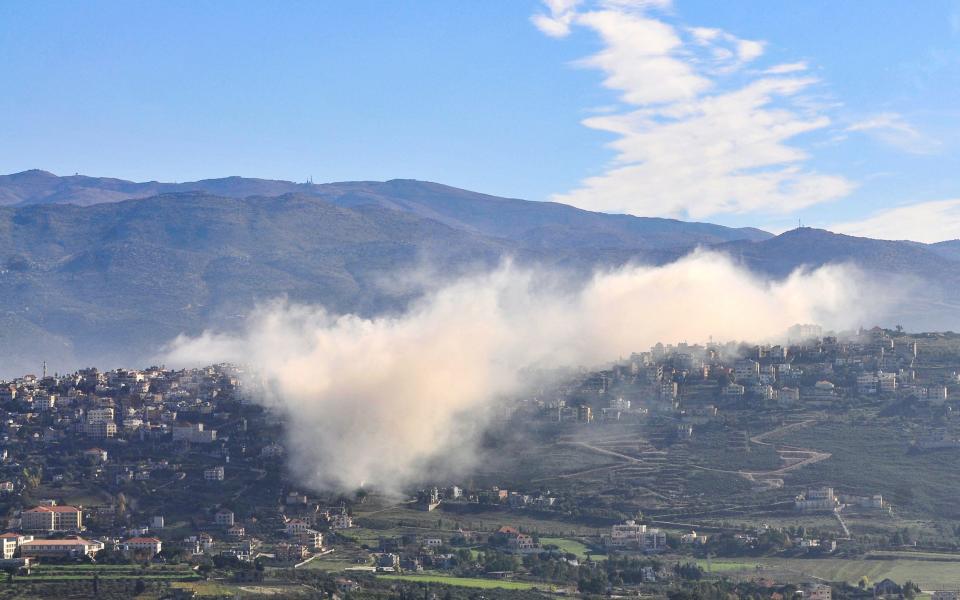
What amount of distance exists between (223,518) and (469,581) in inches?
902

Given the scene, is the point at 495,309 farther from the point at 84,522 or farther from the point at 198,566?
the point at 198,566

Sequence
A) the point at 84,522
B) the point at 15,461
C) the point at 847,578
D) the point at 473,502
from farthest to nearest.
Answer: the point at 15,461, the point at 473,502, the point at 84,522, the point at 847,578

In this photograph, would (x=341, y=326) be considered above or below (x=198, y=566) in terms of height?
above

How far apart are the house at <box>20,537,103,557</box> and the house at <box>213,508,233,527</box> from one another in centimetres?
1191

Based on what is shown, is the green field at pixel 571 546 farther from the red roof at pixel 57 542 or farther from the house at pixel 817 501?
the red roof at pixel 57 542

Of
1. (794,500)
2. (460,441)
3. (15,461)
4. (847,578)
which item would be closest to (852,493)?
(794,500)

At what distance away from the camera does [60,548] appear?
8962 cm

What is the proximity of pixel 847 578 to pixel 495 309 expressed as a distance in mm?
112317

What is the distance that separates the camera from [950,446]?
114625mm

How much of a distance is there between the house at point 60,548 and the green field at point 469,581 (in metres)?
15.8

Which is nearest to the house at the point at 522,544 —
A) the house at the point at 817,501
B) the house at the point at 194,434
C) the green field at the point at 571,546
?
the green field at the point at 571,546

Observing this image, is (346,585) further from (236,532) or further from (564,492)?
(564,492)

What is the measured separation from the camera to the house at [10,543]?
289 feet

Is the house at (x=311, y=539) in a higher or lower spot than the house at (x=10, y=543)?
lower
